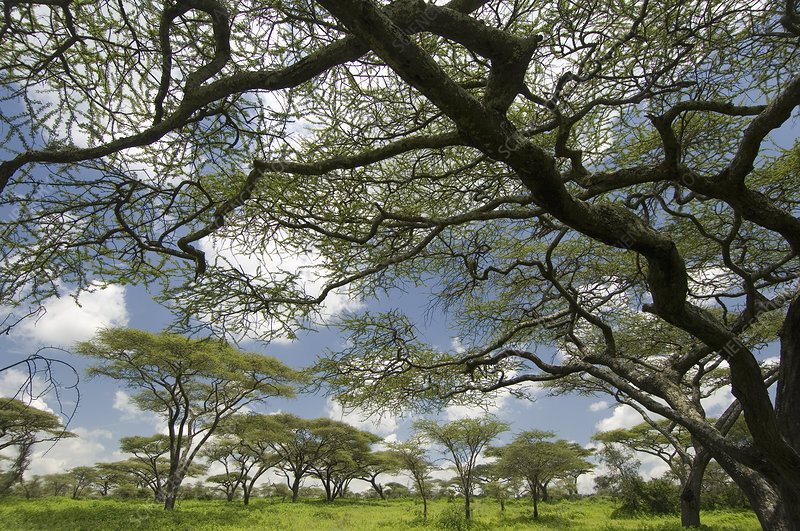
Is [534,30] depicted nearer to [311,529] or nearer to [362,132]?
[362,132]

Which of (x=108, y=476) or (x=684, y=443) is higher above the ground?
(x=684, y=443)

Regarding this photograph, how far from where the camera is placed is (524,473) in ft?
78.3

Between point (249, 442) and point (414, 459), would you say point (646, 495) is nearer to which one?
point (414, 459)

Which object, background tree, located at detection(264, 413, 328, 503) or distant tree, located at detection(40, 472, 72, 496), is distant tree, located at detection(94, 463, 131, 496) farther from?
background tree, located at detection(264, 413, 328, 503)

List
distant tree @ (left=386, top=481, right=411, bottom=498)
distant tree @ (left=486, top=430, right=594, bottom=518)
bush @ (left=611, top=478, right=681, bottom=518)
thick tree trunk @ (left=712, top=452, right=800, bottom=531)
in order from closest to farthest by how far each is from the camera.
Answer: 1. thick tree trunk @ (left=712, top=452, right=800, bottom=531)
2. bush @ (left=611, top=478, right=681, bottom=518)
3. distant tree @ (left=486, top=430, right=594, bottom=518)
4. distant tree @ (left=386, top=481, right=411, bottom=498)

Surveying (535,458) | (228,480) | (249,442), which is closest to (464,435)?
(535,458)

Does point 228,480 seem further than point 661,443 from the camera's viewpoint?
Yes

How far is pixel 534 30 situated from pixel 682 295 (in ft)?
9.79

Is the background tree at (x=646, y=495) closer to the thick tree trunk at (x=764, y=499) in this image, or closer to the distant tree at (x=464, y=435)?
the distant tree at (x=464, y=435)

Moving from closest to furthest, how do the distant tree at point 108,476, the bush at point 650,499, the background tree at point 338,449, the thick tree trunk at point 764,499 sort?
the thick tree trunk at point 764,499 → the bush at point 650,499 → the background tree at point 338,449 → the distant tree at point 108,476

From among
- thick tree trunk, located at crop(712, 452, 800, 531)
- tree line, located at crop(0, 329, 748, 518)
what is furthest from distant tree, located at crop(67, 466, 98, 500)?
thick tree trunk, located at crop(712, 452, 800, 531)

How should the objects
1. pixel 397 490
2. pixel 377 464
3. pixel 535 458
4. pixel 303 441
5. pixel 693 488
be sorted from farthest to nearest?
pixel 397 490 → pixel 377 464 → pixel 303 441 → pixel 535 458 → pixel 693 488

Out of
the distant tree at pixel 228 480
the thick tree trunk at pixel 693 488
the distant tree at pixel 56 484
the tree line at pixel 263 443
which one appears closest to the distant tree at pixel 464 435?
the tree line at pixel 263 443

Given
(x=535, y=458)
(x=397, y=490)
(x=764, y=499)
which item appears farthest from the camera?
(x=397, y=490)
